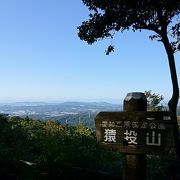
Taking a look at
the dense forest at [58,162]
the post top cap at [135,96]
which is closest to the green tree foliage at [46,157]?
the dense forest at [58,162]

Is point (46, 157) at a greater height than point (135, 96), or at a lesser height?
lesser

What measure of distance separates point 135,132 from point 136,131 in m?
0.02

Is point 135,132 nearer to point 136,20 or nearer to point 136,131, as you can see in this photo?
point 136,131

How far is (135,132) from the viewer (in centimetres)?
515

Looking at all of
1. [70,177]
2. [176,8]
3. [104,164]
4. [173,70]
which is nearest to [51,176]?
[70,177]

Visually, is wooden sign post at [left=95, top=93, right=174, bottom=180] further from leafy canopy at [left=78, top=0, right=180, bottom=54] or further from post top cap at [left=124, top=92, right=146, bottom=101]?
leafy canopy at [left=78, top=0, right=180, bottom=54]

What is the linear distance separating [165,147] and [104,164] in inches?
226

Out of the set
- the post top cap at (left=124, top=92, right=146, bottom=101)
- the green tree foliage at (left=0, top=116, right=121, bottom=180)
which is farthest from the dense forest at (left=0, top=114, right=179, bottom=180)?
the post top cap at (left=124, top=92, right=146, bottom=101)

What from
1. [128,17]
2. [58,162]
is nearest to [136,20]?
[128,17]

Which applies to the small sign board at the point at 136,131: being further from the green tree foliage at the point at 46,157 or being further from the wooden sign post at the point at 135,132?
the green tree foliage at the point at 46,157

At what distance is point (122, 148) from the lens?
17.5 feet

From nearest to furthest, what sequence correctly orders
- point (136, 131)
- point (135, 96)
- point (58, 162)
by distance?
point (136, 131) < point (135, 96) < point (58, 162)

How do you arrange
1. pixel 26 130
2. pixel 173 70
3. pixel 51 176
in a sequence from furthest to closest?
pixel 26 130
pixel 173 70
pixel 51 176

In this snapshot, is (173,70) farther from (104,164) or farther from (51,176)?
(51,176)
